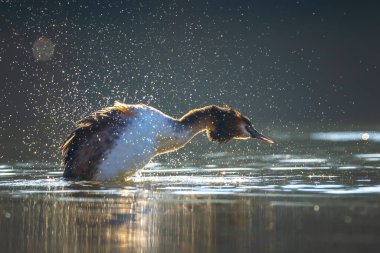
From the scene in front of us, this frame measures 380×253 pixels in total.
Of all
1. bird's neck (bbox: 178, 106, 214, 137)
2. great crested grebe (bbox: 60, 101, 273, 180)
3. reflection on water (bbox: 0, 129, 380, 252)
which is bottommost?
reflection on water (bbox: 0, 129, 380, 252)

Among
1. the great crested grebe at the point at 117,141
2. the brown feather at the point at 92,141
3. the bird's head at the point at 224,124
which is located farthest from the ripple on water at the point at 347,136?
the brown feather at the point at 92,141

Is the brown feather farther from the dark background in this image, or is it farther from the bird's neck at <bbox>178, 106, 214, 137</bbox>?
the dark background

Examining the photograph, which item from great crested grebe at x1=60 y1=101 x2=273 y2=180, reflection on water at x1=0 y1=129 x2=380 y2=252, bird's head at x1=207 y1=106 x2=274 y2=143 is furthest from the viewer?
bird's head at x1=207 y1=106 x2=274 y2=143

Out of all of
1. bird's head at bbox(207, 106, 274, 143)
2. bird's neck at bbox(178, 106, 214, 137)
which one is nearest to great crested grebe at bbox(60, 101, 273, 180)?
bird's neck at bbox(178, 106, 214, 137)

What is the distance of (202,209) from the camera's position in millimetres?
8977

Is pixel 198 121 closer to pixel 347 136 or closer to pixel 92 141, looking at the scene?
pixel 92 141

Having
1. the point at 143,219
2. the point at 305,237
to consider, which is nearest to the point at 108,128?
the point at 143,219

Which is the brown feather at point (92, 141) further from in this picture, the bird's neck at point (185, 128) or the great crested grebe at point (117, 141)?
the bird's neck at point (185, 128)

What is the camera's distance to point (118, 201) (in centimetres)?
966

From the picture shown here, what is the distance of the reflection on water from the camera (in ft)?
24.1

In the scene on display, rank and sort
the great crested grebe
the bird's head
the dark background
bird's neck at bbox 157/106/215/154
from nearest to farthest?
the great crested grebe < bird's neck at bbox 157/106/215/154 < the bird's head < the dark background

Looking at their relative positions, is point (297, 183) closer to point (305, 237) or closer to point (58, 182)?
point (58, 182)

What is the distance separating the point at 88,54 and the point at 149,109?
30154mm

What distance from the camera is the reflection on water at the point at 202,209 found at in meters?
7.36
